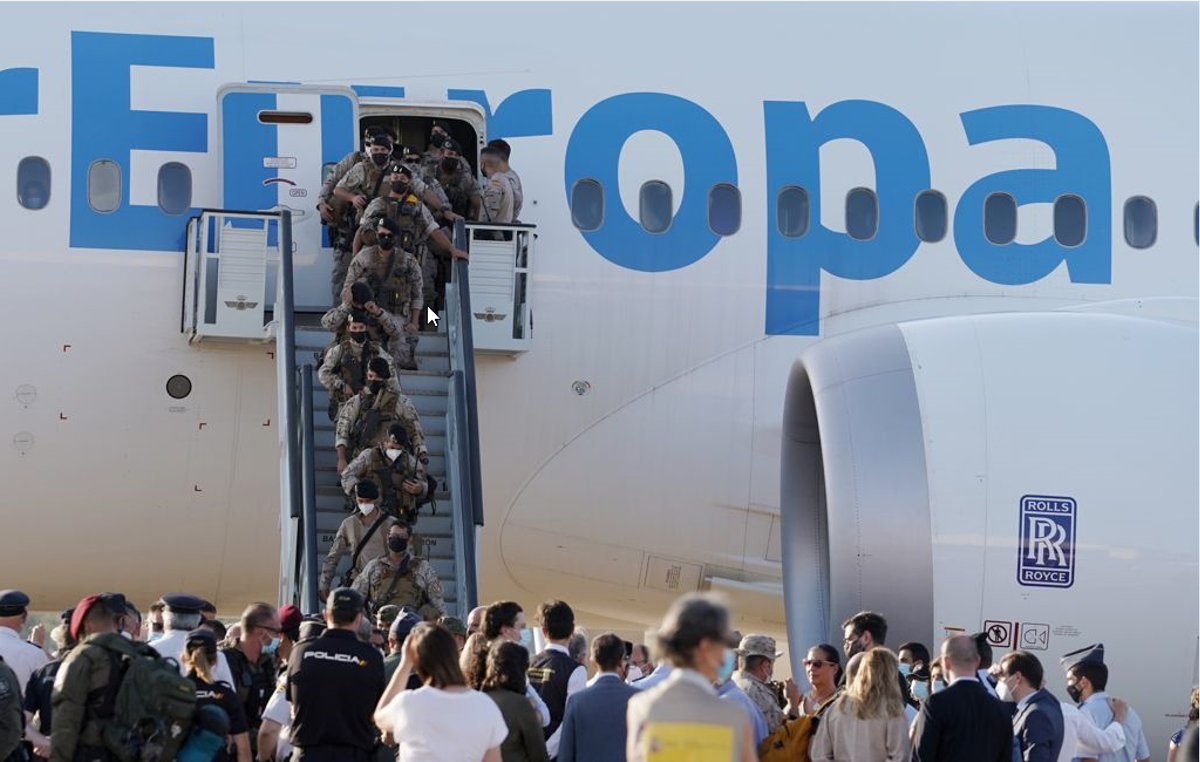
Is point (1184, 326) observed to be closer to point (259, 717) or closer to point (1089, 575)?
point (1089, 575)

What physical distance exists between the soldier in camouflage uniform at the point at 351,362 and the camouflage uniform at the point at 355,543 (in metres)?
0.88

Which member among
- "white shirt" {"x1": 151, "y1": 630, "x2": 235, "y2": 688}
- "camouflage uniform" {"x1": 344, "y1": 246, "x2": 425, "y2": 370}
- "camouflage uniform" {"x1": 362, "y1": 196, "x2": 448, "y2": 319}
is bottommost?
"white shirt" {"x1": 151, "y1": 630, "x2": 235, "y2": 688}

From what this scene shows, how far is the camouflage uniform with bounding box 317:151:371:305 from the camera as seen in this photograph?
1259cm

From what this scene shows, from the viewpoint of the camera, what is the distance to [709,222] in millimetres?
13555

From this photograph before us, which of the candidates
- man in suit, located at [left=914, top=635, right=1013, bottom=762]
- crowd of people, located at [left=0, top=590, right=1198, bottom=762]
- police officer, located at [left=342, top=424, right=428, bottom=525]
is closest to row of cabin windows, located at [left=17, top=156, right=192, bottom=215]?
police officer, located at [left=342, top=424, right=428, bottom=525]

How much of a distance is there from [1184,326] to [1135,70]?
2884 millimetres

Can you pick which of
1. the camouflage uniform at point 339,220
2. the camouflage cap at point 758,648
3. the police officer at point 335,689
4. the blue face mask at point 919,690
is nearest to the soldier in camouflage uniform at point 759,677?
the camouflage cap at point 758,648

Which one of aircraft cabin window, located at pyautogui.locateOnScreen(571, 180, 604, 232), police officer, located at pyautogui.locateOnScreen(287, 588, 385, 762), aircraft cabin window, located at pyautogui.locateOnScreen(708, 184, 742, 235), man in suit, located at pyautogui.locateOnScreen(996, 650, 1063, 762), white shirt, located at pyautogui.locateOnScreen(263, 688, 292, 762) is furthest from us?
aircraft cabin window, located at pyautogui.locateOnScreen(708, 184, 742, 235)

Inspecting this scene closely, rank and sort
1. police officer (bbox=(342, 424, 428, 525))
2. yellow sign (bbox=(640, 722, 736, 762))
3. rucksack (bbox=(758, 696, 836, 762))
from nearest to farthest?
yellow sign (bbox=(640, 722, 736, 762)), rucksack (bbox=(758, 696, 836, 762)), police officer (bbox=(342, 424, 428, 525))

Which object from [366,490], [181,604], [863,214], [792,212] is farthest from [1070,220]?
[181,604]

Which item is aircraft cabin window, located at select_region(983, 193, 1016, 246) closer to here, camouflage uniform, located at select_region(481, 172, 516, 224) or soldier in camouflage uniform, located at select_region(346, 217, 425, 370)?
camouflage uniform, located at select_region(481, 172, 516, 224)

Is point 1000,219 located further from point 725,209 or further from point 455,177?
point 455,177

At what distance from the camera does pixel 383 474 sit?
1159 centimetres

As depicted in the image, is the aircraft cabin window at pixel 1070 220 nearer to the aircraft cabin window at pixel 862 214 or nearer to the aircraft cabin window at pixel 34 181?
the aircraft cabin window at pixel 862 214
